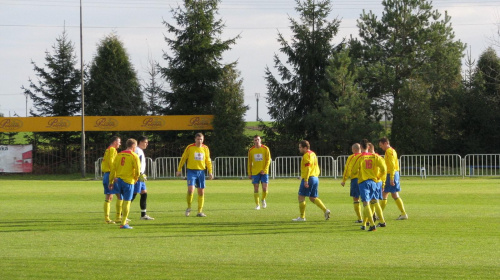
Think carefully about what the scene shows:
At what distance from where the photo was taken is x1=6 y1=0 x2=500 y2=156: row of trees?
141 ft

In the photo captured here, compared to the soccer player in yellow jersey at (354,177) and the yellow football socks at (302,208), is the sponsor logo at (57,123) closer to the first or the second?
the yellow football socks at (302,208)

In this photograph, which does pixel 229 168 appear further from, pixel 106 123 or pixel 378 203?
pixel 378 203

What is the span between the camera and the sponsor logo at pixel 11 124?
145 feet

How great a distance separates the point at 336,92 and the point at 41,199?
2450cm

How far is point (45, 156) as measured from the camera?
1832 inches

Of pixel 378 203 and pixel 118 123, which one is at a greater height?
pixel 118 123

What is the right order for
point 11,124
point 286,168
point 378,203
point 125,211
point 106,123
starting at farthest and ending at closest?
point 106,123
point 11,124
point 286,168
point 125,211
point 378,203

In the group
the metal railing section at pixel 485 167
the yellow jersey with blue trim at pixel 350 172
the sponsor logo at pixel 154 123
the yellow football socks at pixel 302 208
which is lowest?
the yellow football socks at pixel 302 208

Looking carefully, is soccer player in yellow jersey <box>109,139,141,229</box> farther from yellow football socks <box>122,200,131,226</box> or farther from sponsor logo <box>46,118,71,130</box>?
sponsor logo <box>46,118,71,130</box>

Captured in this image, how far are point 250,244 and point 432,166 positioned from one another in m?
25.7

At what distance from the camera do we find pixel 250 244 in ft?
38.1

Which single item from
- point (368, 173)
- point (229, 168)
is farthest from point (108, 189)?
point (229, 168)

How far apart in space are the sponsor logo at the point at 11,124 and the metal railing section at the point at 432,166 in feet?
82.2

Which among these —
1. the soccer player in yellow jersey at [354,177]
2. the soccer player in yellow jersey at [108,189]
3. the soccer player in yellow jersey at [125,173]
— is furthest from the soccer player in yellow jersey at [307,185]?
the soccer player in yellow jersey at [108,189]
